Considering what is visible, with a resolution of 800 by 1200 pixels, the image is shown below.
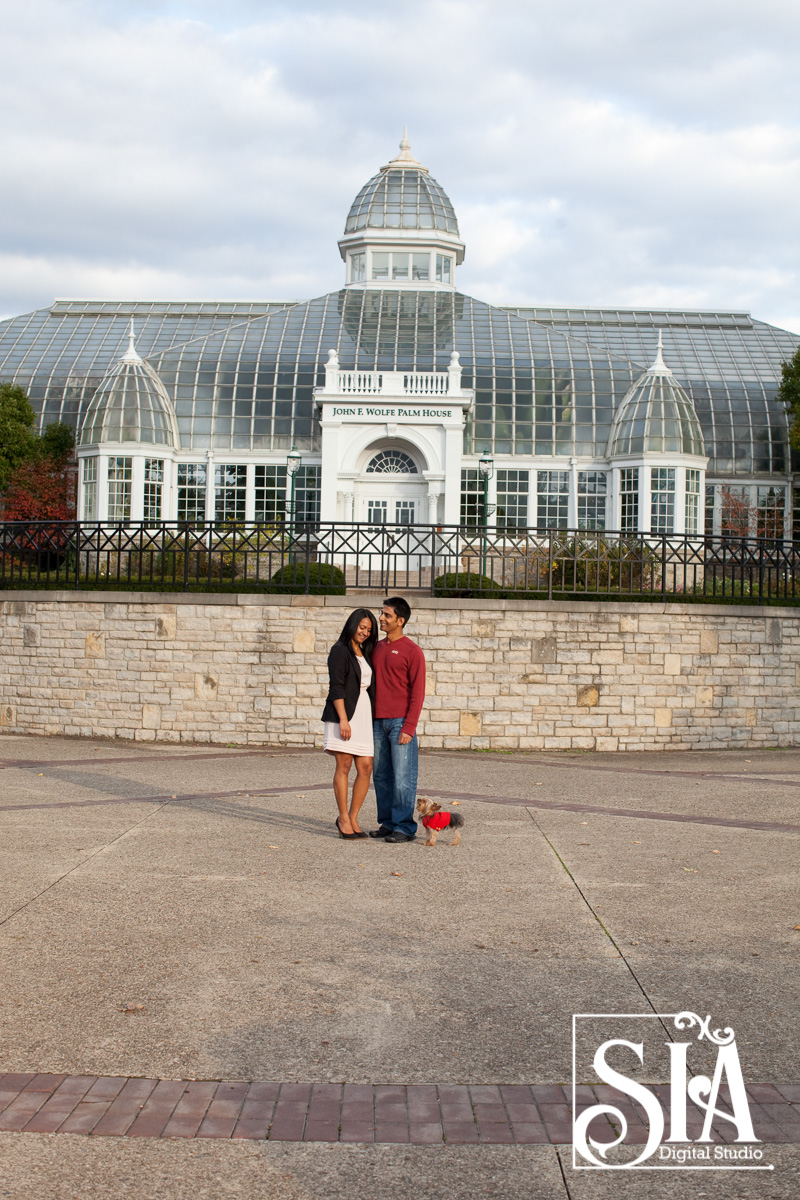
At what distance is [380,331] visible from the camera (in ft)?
120

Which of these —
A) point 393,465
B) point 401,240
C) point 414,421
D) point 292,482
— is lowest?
point 292,482

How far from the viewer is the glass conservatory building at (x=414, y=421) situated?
33.1 meters

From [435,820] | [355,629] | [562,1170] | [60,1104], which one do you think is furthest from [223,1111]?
[355,629]

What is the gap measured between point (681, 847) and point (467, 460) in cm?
2613

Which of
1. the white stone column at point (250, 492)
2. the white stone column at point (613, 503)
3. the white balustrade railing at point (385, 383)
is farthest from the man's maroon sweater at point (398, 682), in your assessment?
the white stone column at point (250, 492)

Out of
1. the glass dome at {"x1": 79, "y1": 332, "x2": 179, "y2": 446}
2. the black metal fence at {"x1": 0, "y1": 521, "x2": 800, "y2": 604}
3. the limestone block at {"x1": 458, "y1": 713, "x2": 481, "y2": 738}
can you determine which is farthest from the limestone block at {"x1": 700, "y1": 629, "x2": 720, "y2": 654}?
the glass dome at {"x1": 79, "y1": 332, "x2": 179, "y2": 446}

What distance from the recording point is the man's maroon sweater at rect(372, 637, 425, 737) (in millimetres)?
8961

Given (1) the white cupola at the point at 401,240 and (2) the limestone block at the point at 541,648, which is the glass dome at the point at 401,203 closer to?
(1) the white cupola at the point at 401,240

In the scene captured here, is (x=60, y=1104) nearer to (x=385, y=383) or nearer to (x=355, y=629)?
(x=355, y=629)

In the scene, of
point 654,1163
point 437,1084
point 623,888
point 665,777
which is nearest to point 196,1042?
point 437,1084

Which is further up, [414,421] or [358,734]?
[414,421]

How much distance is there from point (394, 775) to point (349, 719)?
582 millimetres

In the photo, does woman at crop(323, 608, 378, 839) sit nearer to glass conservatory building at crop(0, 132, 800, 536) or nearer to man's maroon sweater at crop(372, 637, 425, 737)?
man's maroon sweater at crop(372, 637, 425, 737)

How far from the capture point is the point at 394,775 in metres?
8.91
